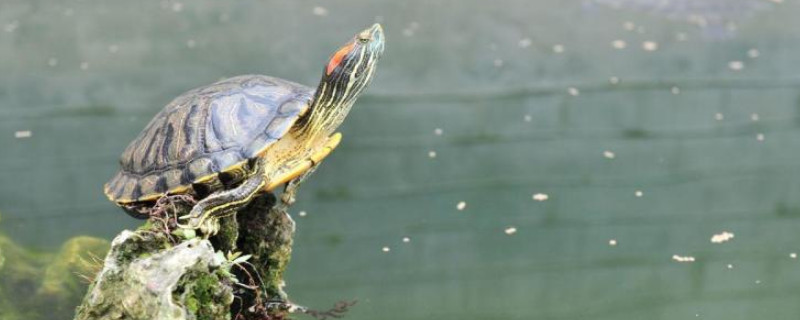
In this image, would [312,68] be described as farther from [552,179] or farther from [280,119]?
[280,119]

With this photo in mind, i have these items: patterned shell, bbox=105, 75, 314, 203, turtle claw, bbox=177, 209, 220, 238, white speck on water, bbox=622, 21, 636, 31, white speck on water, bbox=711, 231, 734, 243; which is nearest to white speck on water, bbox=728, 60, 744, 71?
white speck on water, bbox=622, 21, 636, 31

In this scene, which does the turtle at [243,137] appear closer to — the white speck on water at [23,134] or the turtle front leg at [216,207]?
the turtle front leg at [216,207]

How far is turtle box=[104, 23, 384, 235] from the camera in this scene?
233 cm

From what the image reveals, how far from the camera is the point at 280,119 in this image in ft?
7.83

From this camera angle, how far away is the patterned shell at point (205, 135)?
233 cm

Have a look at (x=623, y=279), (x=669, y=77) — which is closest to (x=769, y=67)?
(x=669, y=77)

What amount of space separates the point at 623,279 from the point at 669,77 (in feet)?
5.82

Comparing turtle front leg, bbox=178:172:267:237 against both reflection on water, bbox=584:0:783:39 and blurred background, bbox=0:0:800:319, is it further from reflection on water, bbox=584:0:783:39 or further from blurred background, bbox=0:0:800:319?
reflection on water, bbox=584:0:783:39

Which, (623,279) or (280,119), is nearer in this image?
(280,119)

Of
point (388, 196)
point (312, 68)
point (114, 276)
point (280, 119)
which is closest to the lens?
point (114, 276)

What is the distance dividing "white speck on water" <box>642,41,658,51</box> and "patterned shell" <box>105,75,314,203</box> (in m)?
3.07

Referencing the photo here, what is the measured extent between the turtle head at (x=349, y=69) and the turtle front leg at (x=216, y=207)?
330mm

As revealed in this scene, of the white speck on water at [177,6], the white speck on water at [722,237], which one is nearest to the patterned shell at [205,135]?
the white speck on water at [722,237]

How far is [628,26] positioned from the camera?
17.4ft
